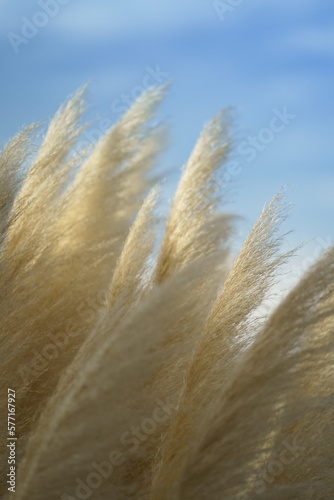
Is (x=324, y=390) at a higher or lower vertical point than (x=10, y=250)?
lower

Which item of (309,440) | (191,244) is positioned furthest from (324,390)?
(191,244)

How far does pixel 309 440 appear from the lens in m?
1.02

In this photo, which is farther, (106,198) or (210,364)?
(106,198)

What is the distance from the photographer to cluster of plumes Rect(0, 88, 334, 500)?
26.8 inches

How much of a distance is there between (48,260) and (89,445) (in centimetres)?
77

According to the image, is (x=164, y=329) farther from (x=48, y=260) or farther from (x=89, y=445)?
(x=48, y=260)

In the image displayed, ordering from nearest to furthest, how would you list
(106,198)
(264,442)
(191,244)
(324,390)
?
(264,442), (324,390), (191,244), (106,198)

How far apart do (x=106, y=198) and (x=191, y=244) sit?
31 centimetres

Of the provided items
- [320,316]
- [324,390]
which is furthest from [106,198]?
[320,316]

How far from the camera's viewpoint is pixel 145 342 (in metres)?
0.64

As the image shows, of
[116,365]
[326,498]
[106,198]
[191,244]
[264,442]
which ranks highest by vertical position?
[106,198]

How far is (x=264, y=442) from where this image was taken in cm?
89

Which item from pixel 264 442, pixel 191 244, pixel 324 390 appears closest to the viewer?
pixel 264 442

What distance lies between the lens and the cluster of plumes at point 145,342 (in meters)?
0.68
